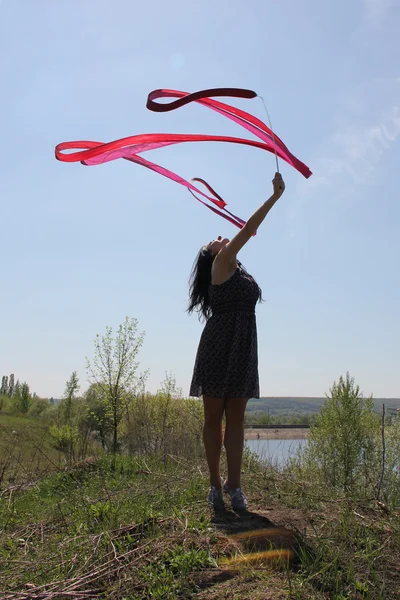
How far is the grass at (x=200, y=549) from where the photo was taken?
6.93 feet

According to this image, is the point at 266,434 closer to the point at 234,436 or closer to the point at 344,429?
the point at 234,436

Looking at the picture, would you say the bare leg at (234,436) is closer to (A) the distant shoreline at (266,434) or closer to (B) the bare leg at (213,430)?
(B) the bare leg at (213,430)

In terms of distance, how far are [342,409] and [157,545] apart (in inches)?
721

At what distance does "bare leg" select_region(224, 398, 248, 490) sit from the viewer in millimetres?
3330

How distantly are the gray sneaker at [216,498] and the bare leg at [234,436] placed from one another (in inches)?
4.3

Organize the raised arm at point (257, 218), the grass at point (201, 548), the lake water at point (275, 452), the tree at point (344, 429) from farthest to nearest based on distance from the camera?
the tree at point (344, 429), the lake water at point (275, 452), the raised arm at point (257, 218), the grass at point (201, 548)

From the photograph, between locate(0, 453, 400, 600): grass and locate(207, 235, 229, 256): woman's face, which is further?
locate(207, 235, 229, 256): woman's face

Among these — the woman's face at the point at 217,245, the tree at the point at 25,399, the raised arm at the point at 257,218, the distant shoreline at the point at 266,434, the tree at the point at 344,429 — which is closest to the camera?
the raised arm at the point at 257,218

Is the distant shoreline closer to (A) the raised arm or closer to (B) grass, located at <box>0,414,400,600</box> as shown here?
(B) grass, located at <box>0,414,400,600</box>

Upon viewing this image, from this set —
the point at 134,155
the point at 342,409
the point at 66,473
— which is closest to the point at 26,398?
the point at 342,409

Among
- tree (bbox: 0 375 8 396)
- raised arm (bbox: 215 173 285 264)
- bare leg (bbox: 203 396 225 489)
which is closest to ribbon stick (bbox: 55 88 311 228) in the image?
raised arm (bbox: 215 173 285 264)

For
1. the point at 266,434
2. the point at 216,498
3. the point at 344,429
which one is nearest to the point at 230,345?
the point at 216,498

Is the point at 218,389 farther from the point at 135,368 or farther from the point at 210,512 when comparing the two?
the point at 135,368

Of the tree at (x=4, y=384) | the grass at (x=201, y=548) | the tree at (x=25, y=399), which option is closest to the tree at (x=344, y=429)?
the grass at (x=201, y=548)
